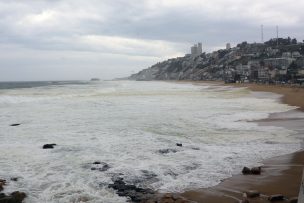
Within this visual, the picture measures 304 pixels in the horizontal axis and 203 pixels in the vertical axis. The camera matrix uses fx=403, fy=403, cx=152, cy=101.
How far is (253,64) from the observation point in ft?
391

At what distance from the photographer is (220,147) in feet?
46.9

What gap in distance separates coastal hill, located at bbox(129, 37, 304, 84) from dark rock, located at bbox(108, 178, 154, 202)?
74.0 m

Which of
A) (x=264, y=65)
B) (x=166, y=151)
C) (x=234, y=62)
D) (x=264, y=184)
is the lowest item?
(x=264, y=184)

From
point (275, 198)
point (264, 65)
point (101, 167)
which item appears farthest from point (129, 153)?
point (264, 65)

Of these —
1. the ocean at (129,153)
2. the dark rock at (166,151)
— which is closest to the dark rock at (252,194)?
the ocean at (129,153)

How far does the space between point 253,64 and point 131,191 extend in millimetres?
114593

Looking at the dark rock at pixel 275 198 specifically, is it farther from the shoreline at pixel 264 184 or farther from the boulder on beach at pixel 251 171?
the boulder on beach at pixel 251 171

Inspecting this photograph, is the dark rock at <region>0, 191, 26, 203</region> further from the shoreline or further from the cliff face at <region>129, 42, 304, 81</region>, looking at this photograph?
the cliff face at <region>129, 42, 304, 81</region>

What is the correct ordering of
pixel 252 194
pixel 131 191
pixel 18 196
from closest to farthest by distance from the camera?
pixel 252 194, pixel 18 196, pixel 131 191

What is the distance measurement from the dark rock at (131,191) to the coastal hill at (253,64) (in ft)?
243

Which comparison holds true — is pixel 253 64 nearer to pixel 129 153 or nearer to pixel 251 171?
pixel 129 153

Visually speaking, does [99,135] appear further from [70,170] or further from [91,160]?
[70,170]

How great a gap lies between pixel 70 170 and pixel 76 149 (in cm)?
293

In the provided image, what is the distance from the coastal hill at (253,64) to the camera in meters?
99.5
